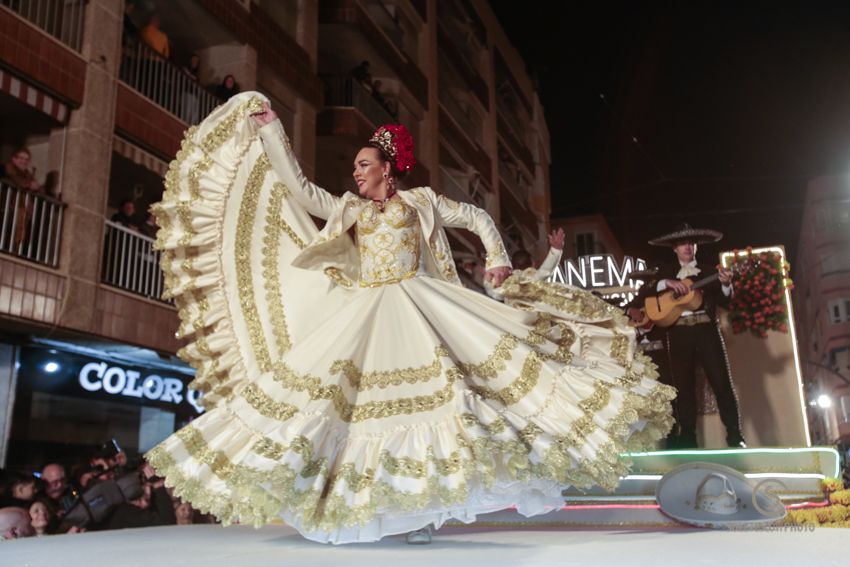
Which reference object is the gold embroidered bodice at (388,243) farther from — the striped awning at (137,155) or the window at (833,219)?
the window at (833,219)

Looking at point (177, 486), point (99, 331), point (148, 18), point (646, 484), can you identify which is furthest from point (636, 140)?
point (177, 486)

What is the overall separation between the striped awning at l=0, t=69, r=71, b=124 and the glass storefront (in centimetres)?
297

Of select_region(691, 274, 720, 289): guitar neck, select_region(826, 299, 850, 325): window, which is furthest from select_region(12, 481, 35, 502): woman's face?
select_region(826, 299, 850, 325): window

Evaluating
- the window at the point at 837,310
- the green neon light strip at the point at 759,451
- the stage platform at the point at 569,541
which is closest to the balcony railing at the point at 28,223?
the stage platform at the point at 569,541

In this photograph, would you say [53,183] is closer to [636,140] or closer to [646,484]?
[646,484]

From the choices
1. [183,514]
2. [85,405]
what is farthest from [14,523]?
[85,405]

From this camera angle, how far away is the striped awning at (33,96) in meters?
8.98

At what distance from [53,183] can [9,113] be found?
1123 mm

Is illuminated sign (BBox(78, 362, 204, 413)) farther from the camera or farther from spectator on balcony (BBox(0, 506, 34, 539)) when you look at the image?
spectator on balcony (BBox(0, 506, 34, 539))

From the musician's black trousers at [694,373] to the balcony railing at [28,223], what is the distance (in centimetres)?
691

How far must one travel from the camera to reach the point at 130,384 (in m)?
11.5

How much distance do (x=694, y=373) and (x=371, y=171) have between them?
11.6ft

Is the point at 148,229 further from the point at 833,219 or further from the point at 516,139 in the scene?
the point at 833,219

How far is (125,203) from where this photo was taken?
10680mm
